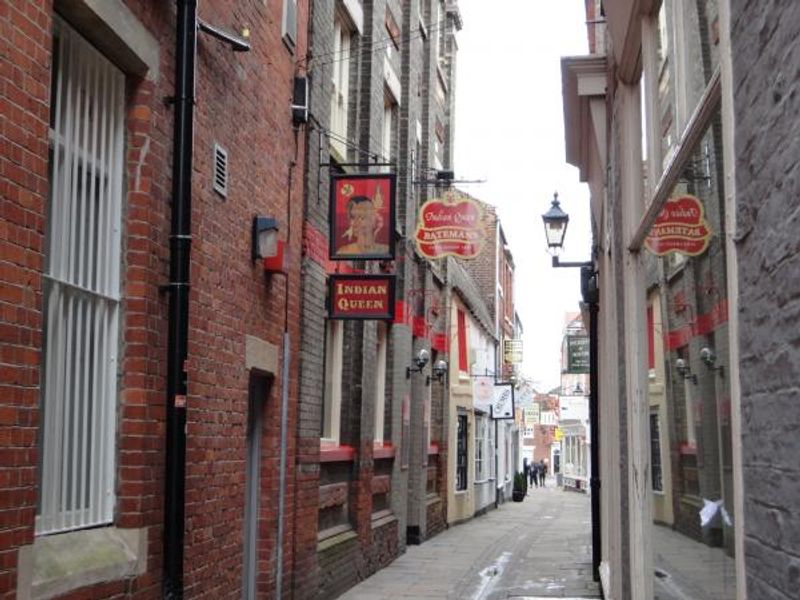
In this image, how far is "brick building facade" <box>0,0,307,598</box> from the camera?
4758 millimetres

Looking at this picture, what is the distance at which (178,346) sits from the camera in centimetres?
657

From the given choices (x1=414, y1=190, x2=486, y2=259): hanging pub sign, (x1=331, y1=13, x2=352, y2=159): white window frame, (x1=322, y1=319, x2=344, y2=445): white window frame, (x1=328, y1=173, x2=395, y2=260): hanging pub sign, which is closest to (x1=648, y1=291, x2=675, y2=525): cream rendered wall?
(x1=328, y1=173, x2=395, y2=260): hanging pub sign

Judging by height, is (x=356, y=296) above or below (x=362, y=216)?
below

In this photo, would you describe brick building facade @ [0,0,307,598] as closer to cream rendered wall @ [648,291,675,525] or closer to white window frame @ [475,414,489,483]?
cream rendered wall @ [648,291,675,525]

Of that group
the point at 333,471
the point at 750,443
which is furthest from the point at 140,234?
the point at 333,471

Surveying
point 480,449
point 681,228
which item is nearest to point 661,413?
point 681,228

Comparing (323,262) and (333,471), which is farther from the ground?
(323,262)

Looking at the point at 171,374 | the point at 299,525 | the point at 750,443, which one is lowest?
the point at 299,525

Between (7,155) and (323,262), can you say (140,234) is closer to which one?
(7,155)

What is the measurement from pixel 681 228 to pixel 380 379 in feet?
37.5

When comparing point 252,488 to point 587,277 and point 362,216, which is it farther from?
point 587,277

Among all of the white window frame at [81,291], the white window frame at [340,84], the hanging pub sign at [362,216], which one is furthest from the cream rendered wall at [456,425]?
the white window frame at [81,291]

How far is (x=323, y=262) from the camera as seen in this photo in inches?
451

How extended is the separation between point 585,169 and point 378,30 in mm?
3516
